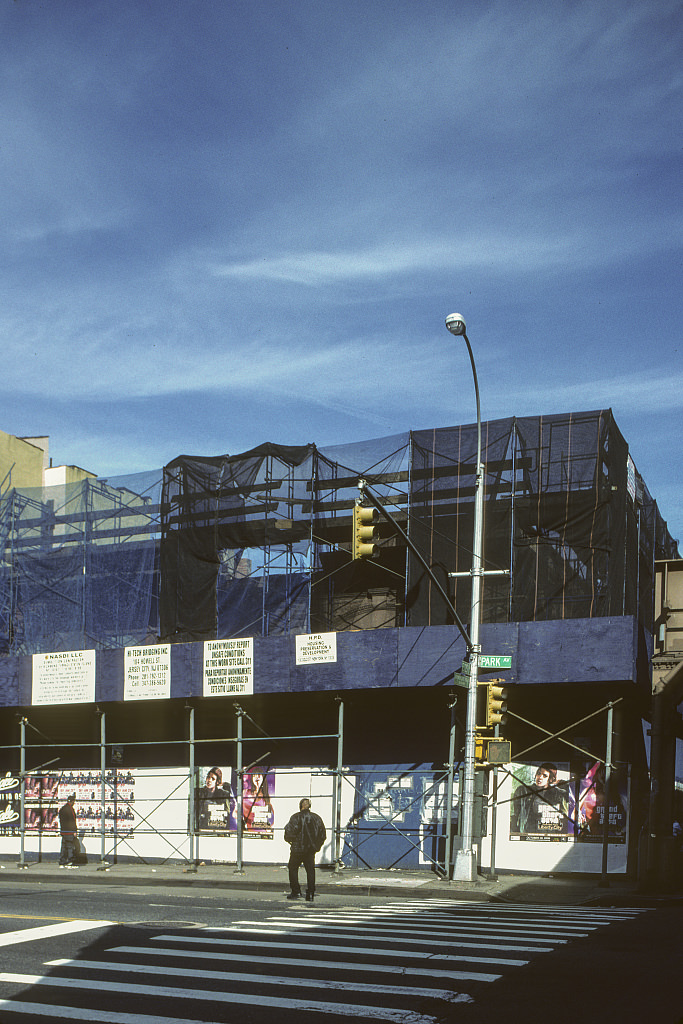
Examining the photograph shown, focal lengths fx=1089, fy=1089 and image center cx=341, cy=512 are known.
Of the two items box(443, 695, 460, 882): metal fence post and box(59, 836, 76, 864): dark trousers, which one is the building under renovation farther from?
box(59, 836, 76, 864): dark trousers

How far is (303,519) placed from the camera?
29281 mm

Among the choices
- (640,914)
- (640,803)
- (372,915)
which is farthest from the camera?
(640,803)

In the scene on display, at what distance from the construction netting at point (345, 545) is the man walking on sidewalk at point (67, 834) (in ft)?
15.9

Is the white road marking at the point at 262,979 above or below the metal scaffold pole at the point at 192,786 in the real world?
above

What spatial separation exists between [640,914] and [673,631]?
1212 cm

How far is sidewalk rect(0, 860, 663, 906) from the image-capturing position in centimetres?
1994

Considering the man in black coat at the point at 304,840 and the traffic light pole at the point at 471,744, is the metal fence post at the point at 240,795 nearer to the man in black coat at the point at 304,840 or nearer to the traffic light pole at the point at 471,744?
the traffic light pole at the point at 471,744

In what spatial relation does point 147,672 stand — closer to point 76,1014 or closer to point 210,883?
point 210,883

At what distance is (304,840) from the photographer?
17.9 m

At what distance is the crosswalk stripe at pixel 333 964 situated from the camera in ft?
31.8

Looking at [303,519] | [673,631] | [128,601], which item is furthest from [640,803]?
[128,601]

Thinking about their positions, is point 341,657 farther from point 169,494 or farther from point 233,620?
point 169,494

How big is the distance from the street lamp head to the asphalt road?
10516 millimetres

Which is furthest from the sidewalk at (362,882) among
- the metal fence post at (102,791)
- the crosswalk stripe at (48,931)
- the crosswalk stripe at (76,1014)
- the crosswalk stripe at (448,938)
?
the crosswalk stripe at (76,1014)
